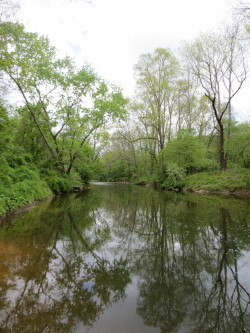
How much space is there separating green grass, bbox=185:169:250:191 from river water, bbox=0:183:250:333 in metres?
10.8

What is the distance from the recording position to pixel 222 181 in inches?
673

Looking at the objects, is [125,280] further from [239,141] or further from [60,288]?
[239,141]

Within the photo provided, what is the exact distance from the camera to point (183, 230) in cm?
625

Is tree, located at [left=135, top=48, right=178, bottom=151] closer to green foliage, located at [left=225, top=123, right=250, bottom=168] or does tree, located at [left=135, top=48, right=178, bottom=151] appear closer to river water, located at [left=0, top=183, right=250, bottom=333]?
green foliage, located at [left=225, top=123, right=250, bottom=168]

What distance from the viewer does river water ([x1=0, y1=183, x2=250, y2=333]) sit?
2.48 m

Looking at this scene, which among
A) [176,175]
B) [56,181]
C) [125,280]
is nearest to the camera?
[125,280]

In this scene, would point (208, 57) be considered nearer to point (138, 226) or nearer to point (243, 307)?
point (138, 226)

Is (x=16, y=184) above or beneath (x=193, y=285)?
above

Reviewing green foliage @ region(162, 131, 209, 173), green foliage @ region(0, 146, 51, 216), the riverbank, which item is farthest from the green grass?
green foliage @ region(0, 146, 51, 216)

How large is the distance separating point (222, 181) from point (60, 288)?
1710cm

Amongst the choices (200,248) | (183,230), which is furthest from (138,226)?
(200,248)

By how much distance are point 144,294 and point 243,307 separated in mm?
1447

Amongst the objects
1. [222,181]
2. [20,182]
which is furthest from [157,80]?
[20,182]

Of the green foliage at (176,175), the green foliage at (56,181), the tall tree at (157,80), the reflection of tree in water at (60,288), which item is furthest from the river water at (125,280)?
the tall tree at (157,80)
